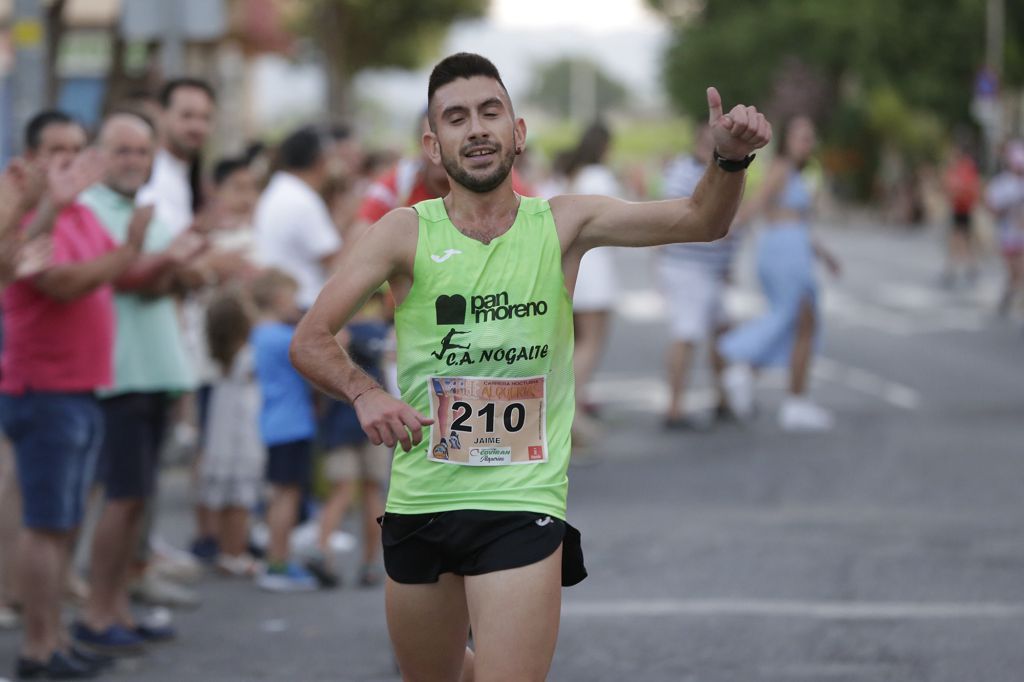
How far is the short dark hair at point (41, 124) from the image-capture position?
7.47m

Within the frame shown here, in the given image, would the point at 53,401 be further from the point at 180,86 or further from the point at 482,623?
the point at 482,623

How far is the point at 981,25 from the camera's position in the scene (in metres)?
59.3

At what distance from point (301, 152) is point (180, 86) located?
31.5 inches

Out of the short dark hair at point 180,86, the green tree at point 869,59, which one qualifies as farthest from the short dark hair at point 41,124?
the green tree at point 869,59

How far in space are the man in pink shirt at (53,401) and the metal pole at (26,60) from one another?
399 centimetres

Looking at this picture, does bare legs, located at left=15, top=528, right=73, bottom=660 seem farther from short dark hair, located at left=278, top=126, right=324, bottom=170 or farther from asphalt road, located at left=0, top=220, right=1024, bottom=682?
short dark hair, located at left=278, top=126, right=324, bottom=170

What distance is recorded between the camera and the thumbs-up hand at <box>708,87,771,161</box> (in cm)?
466

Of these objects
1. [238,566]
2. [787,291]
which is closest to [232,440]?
[238,566]

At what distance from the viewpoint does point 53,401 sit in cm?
702

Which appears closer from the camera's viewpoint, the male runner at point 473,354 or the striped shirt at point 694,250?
the male runner at point 473,354

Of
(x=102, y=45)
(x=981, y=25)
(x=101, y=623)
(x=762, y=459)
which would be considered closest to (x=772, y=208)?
(x=762, y=459)

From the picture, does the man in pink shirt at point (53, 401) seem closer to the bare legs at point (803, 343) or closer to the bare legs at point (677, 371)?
the bare legs at point (677, 371)

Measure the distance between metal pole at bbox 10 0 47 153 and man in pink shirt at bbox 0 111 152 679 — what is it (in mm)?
3986

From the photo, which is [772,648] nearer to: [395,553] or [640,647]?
[640,647]
